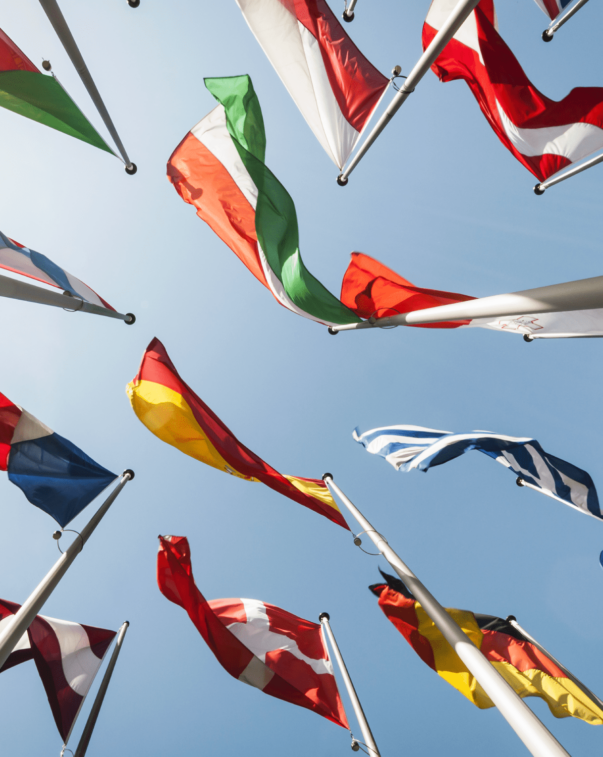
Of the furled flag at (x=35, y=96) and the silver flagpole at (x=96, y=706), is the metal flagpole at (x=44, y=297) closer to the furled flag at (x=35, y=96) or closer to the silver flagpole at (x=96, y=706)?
the furled flag at (x=35, y=96)

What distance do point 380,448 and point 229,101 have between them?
6.30 m

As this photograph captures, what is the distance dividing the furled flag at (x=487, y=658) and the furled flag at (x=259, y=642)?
1.60 metres

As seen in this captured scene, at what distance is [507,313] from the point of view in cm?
375

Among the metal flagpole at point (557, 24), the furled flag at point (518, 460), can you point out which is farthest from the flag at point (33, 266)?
the metal flagpole at point (557, 24)

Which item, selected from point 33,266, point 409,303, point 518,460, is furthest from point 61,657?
point 518,460

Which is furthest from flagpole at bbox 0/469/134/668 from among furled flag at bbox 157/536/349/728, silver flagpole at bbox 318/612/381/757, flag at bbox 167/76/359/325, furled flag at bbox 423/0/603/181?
furled flag at bbox 423/0/603/181

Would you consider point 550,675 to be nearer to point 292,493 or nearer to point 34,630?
point 292,493

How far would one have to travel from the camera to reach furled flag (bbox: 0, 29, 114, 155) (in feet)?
17.1

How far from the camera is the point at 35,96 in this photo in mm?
5418

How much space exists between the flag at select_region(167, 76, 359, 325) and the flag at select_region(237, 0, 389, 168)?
1173 mm

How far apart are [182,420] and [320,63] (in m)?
5.77

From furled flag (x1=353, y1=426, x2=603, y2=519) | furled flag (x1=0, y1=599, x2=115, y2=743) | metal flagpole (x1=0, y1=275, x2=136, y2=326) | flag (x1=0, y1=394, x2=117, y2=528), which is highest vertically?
metal flagpole (x1=0, y1=275, x2=136, y2=326)

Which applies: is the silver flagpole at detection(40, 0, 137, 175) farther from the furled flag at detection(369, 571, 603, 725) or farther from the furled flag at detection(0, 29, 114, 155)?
the furled flag at detection(369, 571, 603, 725)

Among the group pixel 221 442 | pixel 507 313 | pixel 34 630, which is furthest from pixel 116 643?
pixel 507 313
